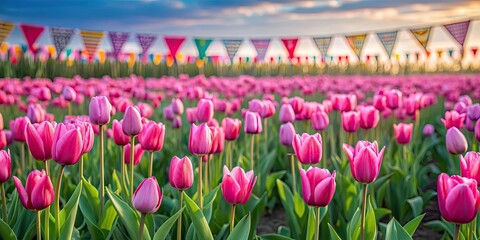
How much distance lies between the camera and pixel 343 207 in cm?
273

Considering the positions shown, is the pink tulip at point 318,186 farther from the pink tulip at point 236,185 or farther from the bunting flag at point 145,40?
the bunting flag at point 145,40

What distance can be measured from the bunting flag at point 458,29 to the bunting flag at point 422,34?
3.80ft

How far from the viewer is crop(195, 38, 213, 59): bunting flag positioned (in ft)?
56.2

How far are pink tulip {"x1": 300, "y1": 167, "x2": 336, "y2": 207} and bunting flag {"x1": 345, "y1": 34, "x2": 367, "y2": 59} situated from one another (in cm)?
1740

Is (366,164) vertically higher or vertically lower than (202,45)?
higher

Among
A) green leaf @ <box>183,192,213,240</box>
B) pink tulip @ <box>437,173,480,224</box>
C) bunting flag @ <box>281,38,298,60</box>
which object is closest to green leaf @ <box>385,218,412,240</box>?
pink tulip @ <box>437,173,480,224</box>

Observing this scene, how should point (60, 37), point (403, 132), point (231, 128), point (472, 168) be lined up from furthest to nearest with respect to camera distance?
point (60, 37) < point (403, 132) < point (231, 128) < point (472, 168)

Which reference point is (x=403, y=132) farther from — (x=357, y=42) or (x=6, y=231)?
(x=357, y=42)

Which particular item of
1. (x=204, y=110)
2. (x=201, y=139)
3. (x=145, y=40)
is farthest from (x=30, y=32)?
(x=201, y=139)

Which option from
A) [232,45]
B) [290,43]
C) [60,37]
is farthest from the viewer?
[290,43]

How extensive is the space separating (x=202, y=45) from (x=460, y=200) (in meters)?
16.2

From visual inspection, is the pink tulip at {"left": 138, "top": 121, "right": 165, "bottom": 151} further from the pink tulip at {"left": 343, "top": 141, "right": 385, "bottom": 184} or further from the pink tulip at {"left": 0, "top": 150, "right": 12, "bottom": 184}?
the pink tulip at {"left": 343, "top": 141, "right": 385, "bottom": 184}

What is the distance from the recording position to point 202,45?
17.2m

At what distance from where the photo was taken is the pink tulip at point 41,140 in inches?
61.8
